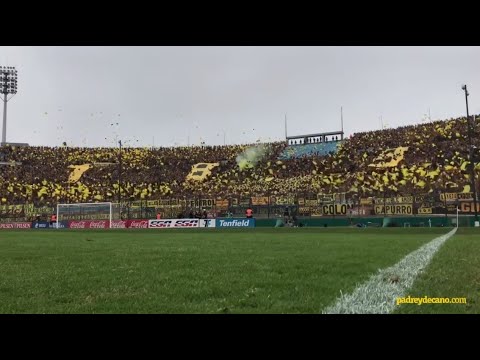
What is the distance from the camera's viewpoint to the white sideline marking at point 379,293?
5734mm

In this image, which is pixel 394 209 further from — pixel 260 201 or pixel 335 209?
pixel 260 201

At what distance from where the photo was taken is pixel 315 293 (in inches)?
267

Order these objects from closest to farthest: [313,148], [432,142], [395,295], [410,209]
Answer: [395,295] < [410,209] < [432,142] < [313,148]

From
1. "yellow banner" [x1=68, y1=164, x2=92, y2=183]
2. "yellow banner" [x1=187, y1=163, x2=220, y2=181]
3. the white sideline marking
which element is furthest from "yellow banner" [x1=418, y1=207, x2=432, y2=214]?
"yellow banner" [x1=68, y1=164, x2=92, y2=183]

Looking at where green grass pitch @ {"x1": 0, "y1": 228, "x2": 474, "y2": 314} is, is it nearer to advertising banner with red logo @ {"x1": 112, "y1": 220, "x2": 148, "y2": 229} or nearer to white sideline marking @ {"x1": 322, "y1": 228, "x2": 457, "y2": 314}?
white sideline marking @ {"x1": 322, "y1": 228, "x2": 457, "y2": 314}

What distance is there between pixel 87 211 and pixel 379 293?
45.4 m

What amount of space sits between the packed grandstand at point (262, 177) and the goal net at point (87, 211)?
60.1 inches

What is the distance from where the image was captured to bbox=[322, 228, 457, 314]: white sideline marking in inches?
226

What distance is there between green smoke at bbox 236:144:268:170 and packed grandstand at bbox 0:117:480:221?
0.15 metres

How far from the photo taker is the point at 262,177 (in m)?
62.4

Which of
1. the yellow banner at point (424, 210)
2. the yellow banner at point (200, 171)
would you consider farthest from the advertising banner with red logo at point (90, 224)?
the yellow banner at point (424, 210)
